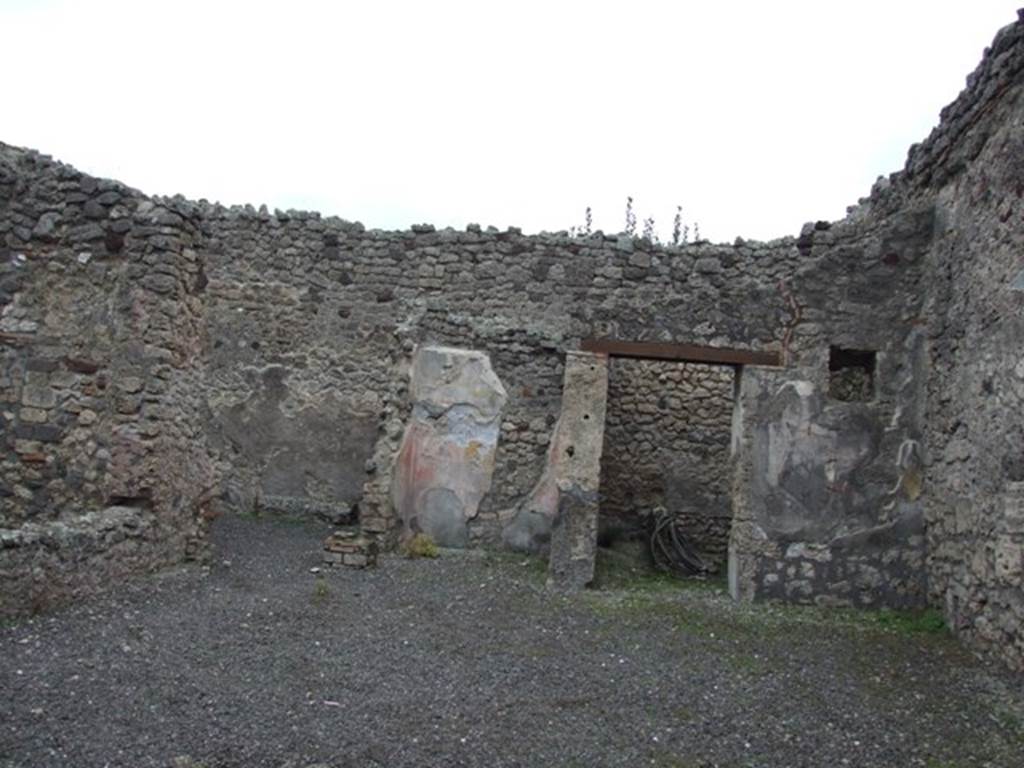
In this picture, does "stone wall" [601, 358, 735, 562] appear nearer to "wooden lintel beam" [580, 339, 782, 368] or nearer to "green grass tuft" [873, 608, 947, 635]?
"wooden lintel beam" [580, 339, 782, 368]

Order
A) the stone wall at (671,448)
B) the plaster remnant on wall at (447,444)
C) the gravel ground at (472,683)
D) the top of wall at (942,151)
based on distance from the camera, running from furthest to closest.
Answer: the stone wall at (671,448), the plaster remnant on wall at (447,444), the top of wall at (942,151), the gravel ground at (472,683)

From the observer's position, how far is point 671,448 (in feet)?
36.9

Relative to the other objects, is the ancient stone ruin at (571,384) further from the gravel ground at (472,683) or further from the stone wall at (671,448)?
the gravel ground at (472,683)

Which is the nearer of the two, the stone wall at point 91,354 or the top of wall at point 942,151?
the top of wall at point 942,151

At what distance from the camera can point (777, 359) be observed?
810 centimetres

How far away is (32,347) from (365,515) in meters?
3.44

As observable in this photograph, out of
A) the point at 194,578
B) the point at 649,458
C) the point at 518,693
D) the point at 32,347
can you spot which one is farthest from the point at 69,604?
the point at 649,458

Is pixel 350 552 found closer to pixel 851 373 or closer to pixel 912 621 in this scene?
pixel 912 621

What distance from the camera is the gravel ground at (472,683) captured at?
4.11 m

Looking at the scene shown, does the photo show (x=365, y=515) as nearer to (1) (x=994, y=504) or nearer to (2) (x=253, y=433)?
(2) (x=253, y=433)

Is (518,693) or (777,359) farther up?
(777,359)

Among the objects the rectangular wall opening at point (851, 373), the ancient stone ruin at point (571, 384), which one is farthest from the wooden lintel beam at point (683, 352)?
the rectangular wall opening at point (851, 373)

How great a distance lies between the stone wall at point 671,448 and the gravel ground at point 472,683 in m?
3.63

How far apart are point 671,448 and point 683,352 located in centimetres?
298
